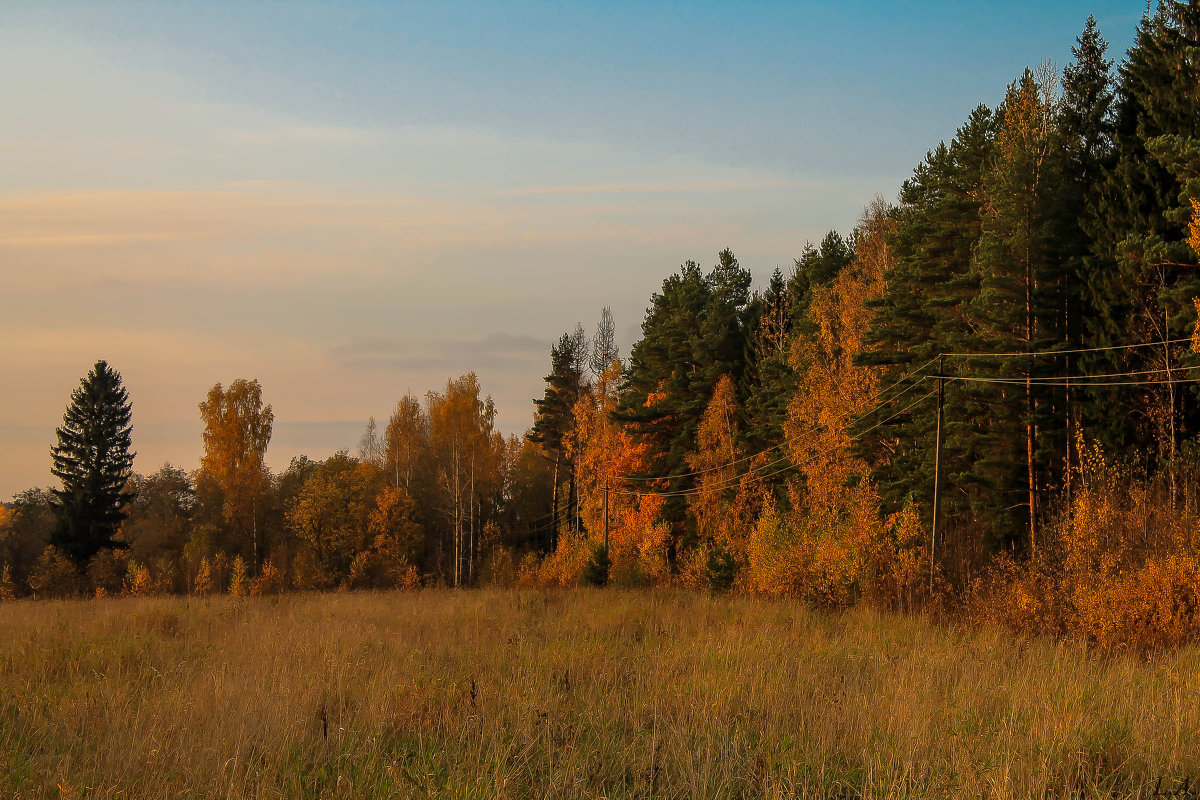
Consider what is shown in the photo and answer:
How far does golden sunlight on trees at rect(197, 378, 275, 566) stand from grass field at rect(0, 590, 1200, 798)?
40678mm

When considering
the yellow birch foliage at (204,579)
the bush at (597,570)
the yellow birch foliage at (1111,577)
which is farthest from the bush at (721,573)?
the yellow birch foliage at (204,579)

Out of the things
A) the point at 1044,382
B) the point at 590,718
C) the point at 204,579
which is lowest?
the point at 204,579

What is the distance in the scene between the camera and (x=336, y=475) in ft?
181

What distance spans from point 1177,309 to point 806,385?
13165 mm

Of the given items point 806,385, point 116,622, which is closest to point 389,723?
point 116,622

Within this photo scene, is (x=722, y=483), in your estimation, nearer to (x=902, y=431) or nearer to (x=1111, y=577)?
(x=902, y=431)

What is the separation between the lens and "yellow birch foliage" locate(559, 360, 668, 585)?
3953cm

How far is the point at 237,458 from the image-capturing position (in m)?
54.2

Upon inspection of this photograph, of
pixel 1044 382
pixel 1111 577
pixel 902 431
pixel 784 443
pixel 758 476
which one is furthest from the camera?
pixel 758 476

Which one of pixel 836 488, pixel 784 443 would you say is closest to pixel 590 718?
pixel 836 488

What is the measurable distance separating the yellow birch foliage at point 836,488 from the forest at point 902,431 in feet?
0.32

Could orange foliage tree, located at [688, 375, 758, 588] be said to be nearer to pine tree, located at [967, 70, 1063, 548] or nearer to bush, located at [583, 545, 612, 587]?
bush, located at [583, 545, 612, 587]

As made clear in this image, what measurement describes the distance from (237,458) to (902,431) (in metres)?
41.6

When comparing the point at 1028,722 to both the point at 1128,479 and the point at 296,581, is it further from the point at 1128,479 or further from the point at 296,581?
the point at 296,581
